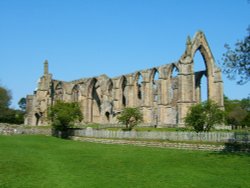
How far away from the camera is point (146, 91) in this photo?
2066 inches

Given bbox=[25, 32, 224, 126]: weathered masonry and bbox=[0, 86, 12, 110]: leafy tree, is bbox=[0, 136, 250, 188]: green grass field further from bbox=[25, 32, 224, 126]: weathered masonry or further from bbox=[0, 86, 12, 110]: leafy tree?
bbox=[0, 86, 12, 110]: leafy tree

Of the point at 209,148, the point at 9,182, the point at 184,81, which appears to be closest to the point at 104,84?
the point at 184,81

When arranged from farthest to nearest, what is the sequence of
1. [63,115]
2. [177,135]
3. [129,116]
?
[63,115] < [129,116] < [177,135]

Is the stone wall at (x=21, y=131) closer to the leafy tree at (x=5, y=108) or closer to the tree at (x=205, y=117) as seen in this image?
the tree at (x=205, y=117)

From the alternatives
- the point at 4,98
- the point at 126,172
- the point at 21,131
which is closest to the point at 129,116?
the point at 21,131

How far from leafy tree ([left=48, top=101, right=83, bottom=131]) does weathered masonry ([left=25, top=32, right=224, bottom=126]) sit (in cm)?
1350

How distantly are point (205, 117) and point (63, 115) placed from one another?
56.5ft

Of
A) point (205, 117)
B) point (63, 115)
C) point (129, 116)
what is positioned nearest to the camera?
point (205, 117)

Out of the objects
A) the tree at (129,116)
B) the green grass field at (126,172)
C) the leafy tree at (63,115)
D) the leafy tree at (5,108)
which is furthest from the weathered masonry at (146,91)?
the green grass field at (126,172)

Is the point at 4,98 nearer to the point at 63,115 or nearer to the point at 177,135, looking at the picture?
the point at 63,115

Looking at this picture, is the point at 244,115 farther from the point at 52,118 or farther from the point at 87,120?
the point at 52,118

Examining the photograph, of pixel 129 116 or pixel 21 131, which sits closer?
pixel 129 116

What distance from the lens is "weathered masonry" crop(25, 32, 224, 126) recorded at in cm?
4369

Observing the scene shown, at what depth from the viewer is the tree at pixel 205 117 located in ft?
94.1
